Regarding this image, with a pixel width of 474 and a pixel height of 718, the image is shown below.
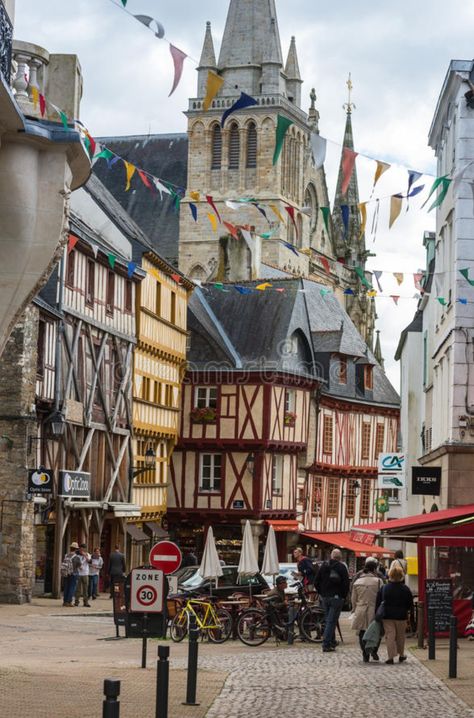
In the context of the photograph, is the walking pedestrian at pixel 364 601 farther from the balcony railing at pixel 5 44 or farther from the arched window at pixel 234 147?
the arched window at pixel 234 147

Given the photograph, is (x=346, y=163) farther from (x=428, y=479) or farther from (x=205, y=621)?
(x=428, y=479)

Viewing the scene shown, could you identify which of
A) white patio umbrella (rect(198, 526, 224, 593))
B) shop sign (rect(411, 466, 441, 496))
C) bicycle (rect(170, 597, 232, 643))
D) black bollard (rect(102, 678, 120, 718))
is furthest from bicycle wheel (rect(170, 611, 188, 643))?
black bollard (rect(102, 678, 120, 718))

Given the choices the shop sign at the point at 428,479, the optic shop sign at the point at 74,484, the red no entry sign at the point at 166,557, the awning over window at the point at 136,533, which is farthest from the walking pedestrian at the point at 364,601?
the awning over window at the point at 136,533

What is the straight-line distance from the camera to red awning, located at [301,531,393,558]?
39906 mm

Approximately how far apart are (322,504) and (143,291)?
13.5 m

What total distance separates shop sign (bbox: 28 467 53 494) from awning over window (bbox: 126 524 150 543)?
30.5 ft

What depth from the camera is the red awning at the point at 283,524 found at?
44.5m

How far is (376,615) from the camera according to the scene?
17.7 metres

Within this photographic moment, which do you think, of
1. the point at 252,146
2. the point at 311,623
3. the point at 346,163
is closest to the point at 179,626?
the point at 311,623

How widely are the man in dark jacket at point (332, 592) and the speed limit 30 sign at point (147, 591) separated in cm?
419

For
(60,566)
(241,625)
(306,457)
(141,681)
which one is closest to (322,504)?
(306,457)

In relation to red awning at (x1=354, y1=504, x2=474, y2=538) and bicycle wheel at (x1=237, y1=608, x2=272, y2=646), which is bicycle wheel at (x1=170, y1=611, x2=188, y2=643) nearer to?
bicycle wheel at (x1=237, y1=608, x2=272, y2=646)

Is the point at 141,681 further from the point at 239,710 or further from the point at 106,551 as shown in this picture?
the point at 106,551

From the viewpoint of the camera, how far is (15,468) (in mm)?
28438
